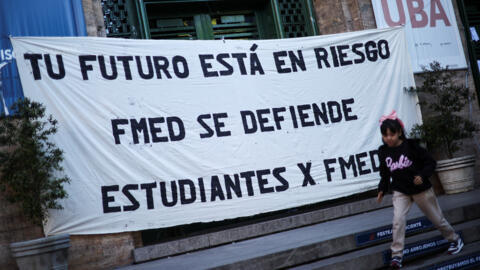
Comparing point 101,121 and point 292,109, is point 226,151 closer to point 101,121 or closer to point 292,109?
point 292,109

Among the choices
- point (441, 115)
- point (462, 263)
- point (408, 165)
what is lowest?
point (462, 263)

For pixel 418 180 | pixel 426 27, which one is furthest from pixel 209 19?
pixel 418 180

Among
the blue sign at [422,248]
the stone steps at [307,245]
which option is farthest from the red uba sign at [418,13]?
the blue sign at [422,248]

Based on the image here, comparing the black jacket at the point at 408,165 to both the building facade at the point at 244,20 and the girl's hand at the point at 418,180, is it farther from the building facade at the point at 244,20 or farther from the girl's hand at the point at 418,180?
the building facade at the point at 244,20

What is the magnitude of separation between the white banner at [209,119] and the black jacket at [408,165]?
2031 mm

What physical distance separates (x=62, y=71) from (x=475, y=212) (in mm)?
5567

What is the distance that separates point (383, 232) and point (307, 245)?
1.01m

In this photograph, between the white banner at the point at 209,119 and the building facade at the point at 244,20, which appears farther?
the building facade at the point at 244,20

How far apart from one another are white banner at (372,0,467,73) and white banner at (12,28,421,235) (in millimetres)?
692

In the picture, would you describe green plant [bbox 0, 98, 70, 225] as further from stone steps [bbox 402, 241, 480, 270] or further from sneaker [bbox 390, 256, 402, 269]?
stone steps [bbox 402, 241, 480, 270]

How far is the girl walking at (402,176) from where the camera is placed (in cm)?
461

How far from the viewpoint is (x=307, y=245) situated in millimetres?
4977

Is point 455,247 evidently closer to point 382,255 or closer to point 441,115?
point 382,255

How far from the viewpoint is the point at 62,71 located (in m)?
5.63
